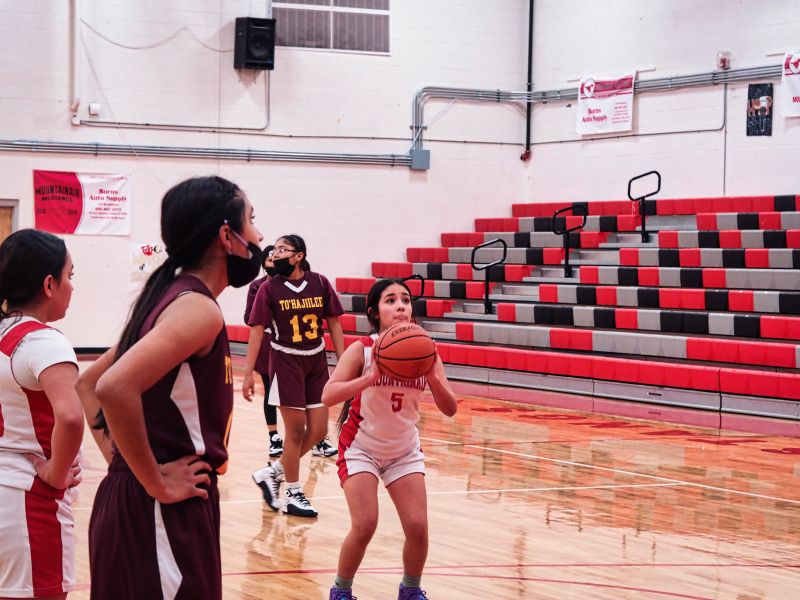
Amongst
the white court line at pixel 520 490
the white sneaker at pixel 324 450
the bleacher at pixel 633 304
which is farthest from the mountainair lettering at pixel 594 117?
the white court line at pixel 520 490

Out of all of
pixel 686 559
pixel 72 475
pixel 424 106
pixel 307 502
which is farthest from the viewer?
pixel 424 106

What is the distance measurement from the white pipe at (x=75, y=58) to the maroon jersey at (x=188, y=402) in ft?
42.2

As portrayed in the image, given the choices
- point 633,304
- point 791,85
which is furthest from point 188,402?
point 791,85

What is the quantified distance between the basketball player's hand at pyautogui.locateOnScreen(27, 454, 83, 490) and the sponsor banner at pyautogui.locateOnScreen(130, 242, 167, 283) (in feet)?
39.8

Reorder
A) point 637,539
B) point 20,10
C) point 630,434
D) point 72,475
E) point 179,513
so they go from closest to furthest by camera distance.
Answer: point 179,513 → point 72,475 → point 637,539 → point 630,434 → point 20,10

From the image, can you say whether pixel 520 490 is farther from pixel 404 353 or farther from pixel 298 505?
pixel 404 353

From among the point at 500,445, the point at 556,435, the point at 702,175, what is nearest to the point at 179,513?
the point at 500,445

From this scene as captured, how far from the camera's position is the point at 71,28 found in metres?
14.4

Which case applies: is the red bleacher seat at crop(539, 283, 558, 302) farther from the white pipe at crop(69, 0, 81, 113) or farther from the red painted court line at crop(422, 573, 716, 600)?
the red painted court line at crop(422, 573, 716, 600)

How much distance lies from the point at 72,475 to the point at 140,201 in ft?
41.1

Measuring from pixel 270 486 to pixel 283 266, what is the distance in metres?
1.27

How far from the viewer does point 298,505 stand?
245 inches

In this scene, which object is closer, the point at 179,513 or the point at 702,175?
the point at 179,513

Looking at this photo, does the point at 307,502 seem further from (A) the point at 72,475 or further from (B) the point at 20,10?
(B) the point at 20,10
